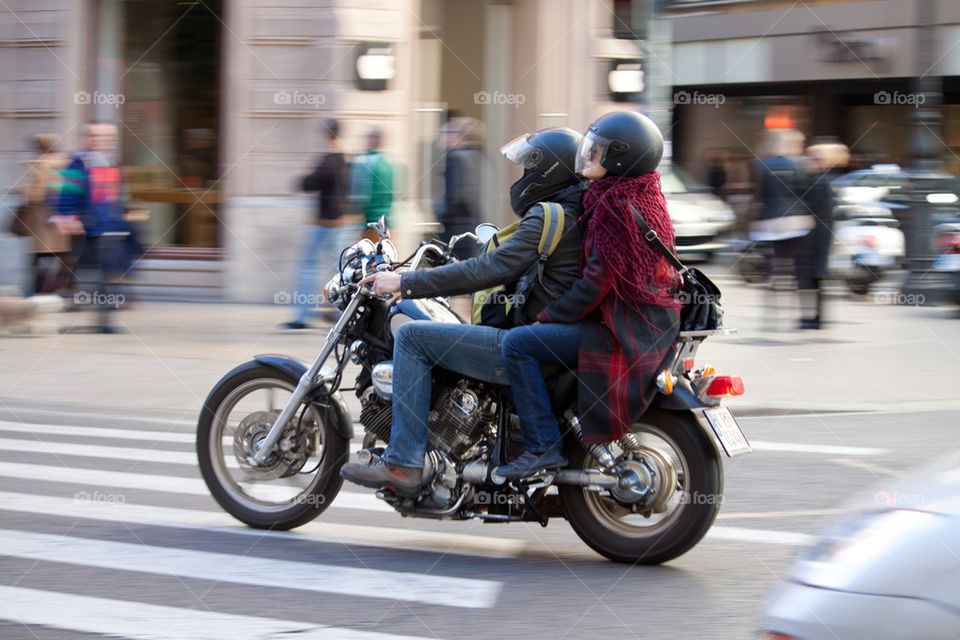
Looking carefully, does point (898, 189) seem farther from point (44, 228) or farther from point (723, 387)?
point (723, 387)

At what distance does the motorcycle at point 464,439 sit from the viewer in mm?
5391

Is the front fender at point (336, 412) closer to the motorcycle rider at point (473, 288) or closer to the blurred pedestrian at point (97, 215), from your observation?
the motorcycle rider at point (473, 288)

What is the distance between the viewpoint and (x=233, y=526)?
6199mm

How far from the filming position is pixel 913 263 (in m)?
16.8

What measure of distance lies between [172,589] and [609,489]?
5.38 feet

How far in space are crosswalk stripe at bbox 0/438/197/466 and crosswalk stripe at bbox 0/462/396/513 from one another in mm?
418

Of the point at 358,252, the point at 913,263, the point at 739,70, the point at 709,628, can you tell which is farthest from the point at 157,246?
the point at 739,70

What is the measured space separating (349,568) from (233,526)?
92 cm

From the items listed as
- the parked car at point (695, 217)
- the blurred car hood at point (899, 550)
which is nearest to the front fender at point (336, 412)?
the blurred car hood at point (899, 550)

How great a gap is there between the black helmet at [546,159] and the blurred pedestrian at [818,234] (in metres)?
8.74

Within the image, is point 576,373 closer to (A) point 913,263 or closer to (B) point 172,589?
(B) point 172,589

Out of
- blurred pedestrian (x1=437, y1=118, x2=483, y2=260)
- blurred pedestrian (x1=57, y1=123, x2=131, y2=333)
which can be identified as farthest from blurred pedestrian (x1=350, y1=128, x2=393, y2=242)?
blurred pedestrian (x1=57, y1=123, x2=131, y2=333)

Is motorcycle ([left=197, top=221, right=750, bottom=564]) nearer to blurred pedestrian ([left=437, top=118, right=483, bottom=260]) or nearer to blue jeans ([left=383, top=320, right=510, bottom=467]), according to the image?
blue jeans ([left=383, top=320, right=510, bottom=467])

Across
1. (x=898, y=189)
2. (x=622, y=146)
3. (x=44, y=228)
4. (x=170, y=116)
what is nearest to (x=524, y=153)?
(x=622, y=146)
